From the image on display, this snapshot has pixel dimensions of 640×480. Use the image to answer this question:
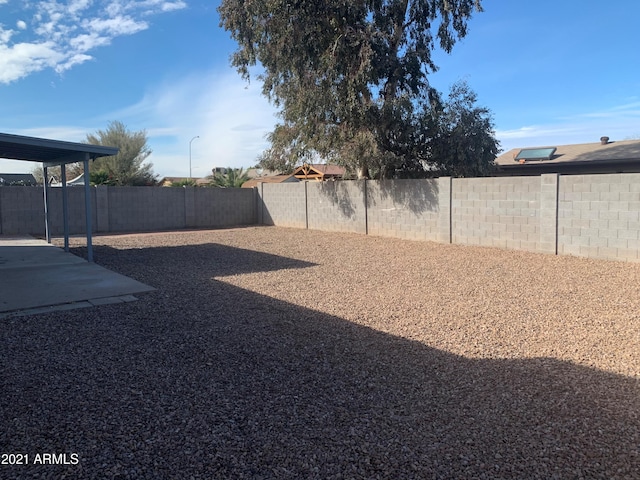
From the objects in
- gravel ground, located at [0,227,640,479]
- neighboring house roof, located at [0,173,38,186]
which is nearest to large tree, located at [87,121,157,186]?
neighboring house roof, located at [0,173,38,186]

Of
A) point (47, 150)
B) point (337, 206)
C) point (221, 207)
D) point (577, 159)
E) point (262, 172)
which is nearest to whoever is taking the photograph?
point (47, 150)

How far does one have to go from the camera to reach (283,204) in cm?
2275

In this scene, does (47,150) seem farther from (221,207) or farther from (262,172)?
(262,172)

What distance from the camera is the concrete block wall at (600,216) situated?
1091 cm

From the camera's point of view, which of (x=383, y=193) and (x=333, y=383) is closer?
(x=333, y=383)

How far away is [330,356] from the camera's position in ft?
17.0

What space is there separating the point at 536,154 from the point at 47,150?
20.4m

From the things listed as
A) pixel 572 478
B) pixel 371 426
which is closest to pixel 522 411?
pixel 572 478

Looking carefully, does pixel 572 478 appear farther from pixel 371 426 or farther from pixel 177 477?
pixel 177 477

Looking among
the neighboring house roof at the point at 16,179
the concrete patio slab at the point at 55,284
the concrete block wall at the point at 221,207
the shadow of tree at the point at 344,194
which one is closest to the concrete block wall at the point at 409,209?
the shadow of tree at the point at 344,194

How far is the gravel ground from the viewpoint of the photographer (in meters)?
3.20

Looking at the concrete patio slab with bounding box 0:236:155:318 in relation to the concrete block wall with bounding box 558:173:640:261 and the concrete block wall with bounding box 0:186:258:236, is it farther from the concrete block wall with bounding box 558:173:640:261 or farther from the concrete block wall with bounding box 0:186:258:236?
the concrete block wall with bounding box 558:173:640:261

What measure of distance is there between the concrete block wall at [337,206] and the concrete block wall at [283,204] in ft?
1.72

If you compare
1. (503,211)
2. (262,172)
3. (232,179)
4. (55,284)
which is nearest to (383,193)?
(503,211)
